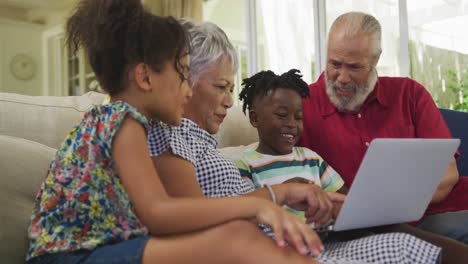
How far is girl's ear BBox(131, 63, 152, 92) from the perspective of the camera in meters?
0.99

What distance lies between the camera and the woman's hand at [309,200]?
1097 millimetres

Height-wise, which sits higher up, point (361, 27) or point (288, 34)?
point (288, 34)

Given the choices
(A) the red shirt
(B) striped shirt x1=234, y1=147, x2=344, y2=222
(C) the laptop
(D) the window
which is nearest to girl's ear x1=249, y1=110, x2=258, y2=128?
(B) striped shirt x1=234, y1=147, x2=344, y2=222

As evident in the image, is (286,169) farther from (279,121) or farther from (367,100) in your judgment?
(367,100)

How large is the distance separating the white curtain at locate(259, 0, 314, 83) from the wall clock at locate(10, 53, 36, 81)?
2.63 metres

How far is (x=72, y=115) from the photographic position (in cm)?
150

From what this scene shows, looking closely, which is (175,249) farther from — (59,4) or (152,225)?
(59,4)

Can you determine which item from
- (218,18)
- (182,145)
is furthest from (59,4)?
(182,145)

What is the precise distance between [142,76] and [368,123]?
3.52ft

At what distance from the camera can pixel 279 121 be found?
1560 mm

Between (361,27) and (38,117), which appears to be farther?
(361,27)

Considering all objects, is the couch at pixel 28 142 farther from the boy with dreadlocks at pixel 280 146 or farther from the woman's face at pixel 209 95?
the woman's face at pixel 209 95

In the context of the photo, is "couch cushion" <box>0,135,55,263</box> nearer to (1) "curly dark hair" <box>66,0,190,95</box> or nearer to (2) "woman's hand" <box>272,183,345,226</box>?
(1) "curly dark hair" <box>66,0,190,95</box>

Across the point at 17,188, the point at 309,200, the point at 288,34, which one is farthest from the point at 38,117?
the point at 288,34
